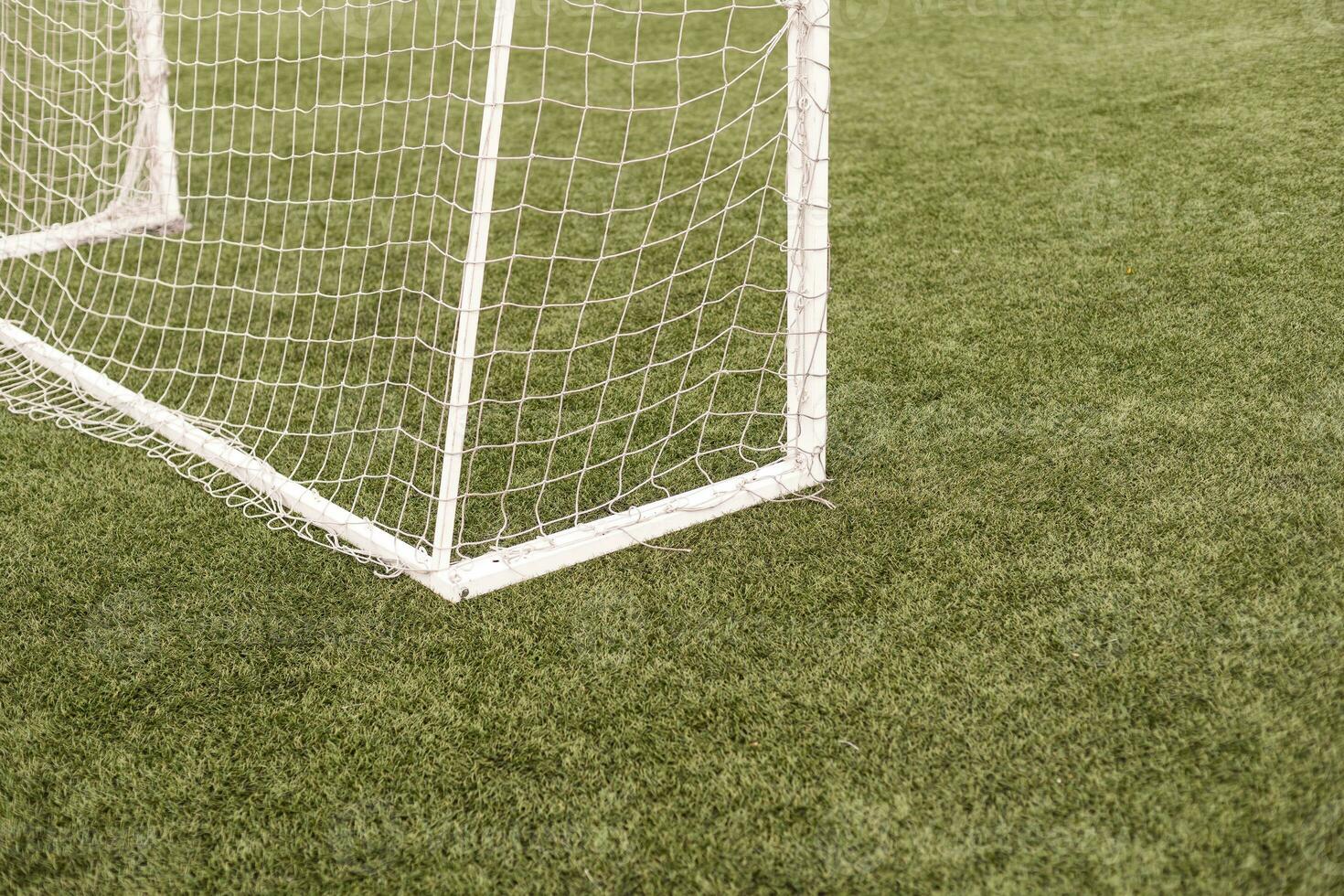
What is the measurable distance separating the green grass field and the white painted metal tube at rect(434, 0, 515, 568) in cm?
23

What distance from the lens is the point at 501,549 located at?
221 centimetres

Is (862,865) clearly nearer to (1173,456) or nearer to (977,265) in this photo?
(1173,456)

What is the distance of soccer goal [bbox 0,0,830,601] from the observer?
226cm

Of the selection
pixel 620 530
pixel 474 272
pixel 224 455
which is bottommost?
pixel 224 455

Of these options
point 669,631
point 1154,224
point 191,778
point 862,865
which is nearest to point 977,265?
point 1154,224

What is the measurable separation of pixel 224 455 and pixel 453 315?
90 centimetres

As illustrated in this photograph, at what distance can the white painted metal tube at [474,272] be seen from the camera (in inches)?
71.5

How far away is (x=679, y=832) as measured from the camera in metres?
1.64

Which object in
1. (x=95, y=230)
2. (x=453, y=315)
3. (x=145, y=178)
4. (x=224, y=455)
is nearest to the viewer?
(x=224, y=455)

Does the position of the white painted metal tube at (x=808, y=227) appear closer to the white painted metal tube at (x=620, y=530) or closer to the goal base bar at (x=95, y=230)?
the white painted metal tube at (x=620, y=530)

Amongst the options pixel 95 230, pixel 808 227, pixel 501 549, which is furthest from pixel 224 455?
pixel 95 230

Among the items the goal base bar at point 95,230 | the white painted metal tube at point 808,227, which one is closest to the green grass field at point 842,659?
the white painted metal tube at point 808,227

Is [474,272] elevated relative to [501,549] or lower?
elevated

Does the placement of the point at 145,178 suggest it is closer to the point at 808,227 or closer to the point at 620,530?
the point at 620,530
